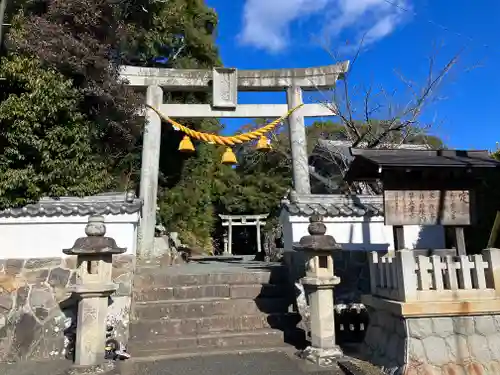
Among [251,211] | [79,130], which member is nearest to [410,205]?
[79,130]

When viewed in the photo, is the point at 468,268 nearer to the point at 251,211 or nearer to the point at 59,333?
the point at 59,333

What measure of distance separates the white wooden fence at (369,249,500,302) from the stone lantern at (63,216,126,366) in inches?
158

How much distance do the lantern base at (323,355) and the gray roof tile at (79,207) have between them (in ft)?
13.8

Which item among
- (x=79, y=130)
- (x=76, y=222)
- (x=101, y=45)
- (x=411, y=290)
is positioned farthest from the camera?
(x=101, y=45)

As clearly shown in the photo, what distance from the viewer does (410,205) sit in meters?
5.85

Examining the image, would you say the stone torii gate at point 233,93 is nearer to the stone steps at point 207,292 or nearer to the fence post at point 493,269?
the stone steps at point 207,292

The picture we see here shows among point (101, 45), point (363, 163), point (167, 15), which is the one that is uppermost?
point (167, 15)

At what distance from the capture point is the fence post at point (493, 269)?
4766 millimetres

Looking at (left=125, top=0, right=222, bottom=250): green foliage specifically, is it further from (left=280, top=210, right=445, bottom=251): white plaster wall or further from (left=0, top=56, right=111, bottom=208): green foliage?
(left=280, top=210, right=445, bottom=251): white plaster wall

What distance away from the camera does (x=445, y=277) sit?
16.0 feet

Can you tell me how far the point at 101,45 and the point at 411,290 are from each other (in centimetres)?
830

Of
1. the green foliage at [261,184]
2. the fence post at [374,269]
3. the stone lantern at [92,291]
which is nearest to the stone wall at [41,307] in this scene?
the stone lantern at [92,291]

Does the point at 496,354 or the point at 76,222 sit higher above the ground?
the point at 76,222

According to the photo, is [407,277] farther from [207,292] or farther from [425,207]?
[207,292]
